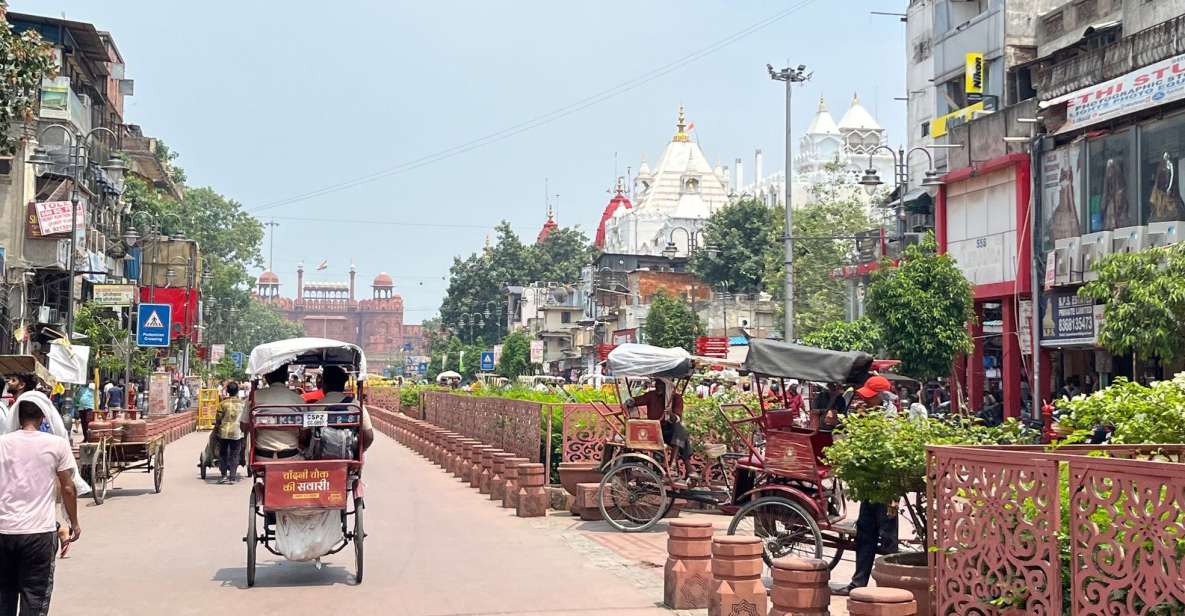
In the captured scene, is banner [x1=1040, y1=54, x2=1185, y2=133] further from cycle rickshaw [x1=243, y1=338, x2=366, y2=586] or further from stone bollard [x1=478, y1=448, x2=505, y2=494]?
cycle rickshaw [x1=243, y1=338, x2=366, y2=586]

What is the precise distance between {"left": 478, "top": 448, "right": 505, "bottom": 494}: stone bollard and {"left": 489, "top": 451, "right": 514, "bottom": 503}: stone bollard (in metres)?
0.16

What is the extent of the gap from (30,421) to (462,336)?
97547mm

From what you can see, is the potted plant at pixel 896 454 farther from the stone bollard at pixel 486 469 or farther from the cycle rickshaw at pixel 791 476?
the stone bollard at pixel 486 469

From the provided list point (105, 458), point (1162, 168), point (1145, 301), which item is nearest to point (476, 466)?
point (105, 458)

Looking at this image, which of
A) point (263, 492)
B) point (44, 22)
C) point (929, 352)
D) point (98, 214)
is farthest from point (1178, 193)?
point (98, 214)

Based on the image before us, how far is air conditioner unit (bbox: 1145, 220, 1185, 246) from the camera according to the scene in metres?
26.9

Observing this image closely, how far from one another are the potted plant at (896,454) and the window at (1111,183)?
22.0 m

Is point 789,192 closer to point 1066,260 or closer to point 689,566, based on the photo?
point 1066,260

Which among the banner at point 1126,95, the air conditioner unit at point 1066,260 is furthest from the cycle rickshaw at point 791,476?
the air conditioner unit at point 1066,260

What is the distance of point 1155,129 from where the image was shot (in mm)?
28031

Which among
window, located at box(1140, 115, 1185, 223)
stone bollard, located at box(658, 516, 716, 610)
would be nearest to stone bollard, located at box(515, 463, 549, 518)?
stone bollard, located at box(658, 516, 716, 610)

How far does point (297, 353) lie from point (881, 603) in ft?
22.9

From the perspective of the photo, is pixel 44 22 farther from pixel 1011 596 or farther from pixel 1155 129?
pixel 1011 596

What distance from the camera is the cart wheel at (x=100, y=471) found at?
59.6ft
